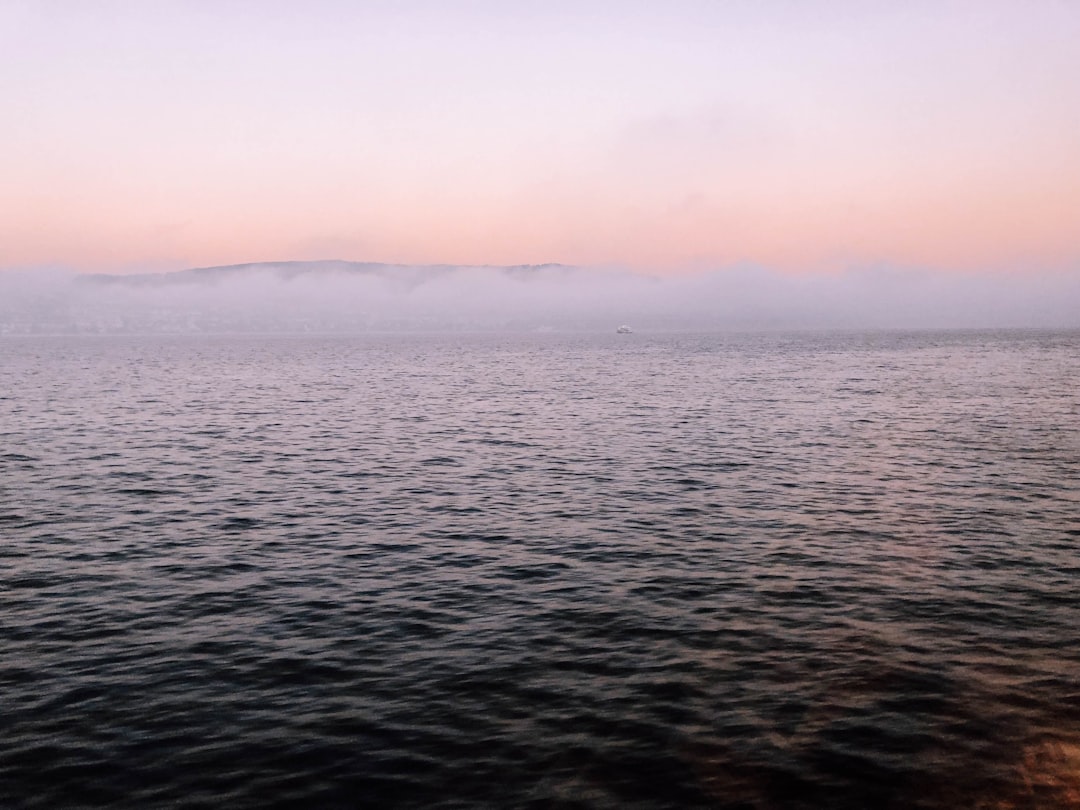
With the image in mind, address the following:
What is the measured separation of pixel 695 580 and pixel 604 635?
6671 millimetres

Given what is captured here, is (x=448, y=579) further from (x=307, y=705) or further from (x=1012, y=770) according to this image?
(x=1012, y=770)

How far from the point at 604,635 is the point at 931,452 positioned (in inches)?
1797

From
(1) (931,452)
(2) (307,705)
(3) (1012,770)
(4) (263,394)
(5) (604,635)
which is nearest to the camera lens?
(3) (1012,770)

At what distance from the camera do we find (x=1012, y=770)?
18.1 m

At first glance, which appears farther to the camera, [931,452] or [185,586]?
[931,452]

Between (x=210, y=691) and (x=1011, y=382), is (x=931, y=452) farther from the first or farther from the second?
(x=1011, y=382)

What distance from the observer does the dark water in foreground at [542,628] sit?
714 inches

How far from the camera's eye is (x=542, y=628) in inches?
1047

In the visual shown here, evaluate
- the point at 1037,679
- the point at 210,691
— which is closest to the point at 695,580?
the point at 1037,679

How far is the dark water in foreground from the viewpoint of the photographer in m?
18.1

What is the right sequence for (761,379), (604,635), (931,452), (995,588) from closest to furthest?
(604,635) → (995,588) → (931,452) → (761,379)

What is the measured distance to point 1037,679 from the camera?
22359 millimetres

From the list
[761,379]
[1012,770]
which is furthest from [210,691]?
[761,379]

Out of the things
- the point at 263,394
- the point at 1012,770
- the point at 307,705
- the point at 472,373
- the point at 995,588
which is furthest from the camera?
the point at 472,373
